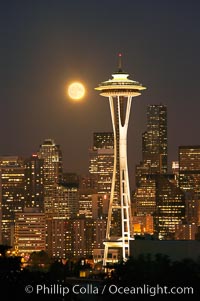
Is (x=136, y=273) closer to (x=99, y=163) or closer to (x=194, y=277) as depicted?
(x=194, y=277)

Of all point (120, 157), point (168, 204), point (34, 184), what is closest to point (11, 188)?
point (34, 184)

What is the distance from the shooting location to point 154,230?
3979 inches

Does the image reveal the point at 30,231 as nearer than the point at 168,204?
Yes

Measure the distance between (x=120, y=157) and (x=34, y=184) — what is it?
107 ft

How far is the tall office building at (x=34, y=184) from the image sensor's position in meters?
107

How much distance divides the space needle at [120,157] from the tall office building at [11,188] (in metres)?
20.2

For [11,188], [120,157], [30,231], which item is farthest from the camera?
[11,188]

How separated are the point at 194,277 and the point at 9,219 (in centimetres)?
6973

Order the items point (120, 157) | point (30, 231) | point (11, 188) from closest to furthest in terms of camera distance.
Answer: point (120, 157) → point (30, 231) → point (11, 188)

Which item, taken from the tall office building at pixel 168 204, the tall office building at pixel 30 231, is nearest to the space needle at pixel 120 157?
the tall office building at pixel 30 231

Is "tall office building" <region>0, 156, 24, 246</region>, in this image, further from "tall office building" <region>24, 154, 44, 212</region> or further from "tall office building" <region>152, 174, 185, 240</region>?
"tall office building" <region>152, 174, 185, 240</region>

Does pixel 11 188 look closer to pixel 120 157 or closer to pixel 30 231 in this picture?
pixel 30 231

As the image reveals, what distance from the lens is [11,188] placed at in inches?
4286

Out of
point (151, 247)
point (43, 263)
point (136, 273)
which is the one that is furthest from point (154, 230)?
point (136, 273)
